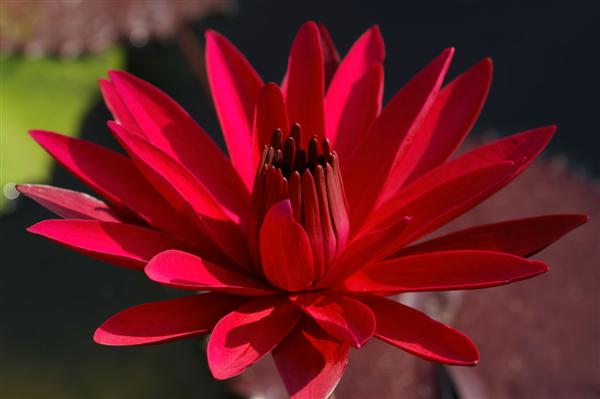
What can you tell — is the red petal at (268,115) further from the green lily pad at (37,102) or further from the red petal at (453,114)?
the green lily pad at (37,102)

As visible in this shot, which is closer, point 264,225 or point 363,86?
point 264,225

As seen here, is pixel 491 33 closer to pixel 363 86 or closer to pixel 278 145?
pixel 363 86

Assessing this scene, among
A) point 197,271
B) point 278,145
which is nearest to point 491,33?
point 278,145

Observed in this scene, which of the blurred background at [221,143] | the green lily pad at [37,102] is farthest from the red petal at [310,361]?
the green lily pad at [37,102]

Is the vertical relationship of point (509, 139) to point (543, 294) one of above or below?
above

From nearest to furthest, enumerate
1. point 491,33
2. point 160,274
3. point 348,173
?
point 160,274, point 348,173, point 491,33

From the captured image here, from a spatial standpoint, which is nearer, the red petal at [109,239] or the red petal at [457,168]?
the red petal at [109,239]
